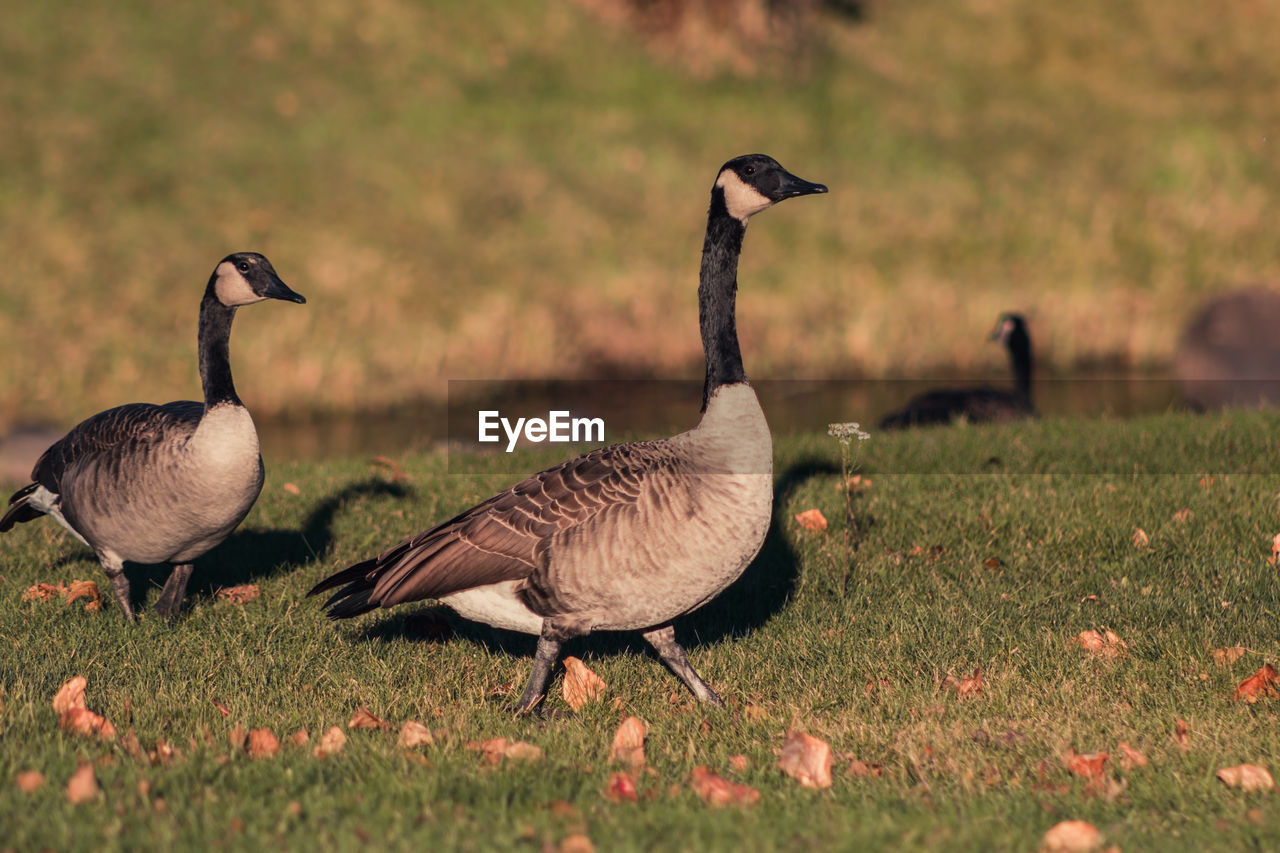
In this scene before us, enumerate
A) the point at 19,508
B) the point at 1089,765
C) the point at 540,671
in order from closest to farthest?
the point at 1089,765
the point at 540,671
the point at 19,508

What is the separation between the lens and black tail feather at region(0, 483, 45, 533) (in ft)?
27.2

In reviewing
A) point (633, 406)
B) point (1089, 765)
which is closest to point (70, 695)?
point (1089, 765)

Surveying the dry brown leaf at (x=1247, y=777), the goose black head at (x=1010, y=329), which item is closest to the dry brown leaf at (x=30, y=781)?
the dry brown leaf at (x=1247, y=777)

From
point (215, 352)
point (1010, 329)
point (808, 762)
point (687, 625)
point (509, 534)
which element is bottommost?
point (687, 625)

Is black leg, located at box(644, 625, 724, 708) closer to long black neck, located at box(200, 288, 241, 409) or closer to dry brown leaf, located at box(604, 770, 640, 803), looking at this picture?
dry brown leaf, located at box(604, 770, 640, 803)

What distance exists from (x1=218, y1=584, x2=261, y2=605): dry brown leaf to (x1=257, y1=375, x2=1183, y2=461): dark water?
7.61m

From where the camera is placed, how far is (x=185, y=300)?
70.6ft

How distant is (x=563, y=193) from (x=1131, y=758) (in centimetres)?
2217

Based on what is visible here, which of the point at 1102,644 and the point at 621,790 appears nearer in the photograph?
the point at 621,790

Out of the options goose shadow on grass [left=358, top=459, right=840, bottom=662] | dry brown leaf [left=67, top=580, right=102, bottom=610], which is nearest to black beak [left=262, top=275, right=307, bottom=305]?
goose shadow on grass [left=358, top=459, right=840, bottom=662]

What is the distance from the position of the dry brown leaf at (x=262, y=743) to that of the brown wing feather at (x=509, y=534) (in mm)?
908

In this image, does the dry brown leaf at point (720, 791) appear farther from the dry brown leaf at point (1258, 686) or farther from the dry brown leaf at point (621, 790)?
the dry brown leaf at point (1258, 686)

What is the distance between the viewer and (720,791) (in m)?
4.91

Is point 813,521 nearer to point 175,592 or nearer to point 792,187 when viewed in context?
point 792,187
